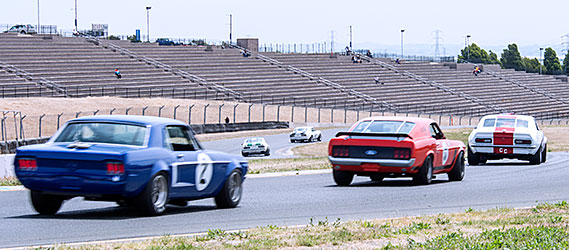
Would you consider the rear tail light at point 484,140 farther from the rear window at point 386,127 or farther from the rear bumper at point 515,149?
the rear window at point 386,127

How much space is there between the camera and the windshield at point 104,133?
11.4m

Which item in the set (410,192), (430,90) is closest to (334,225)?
(410,192)

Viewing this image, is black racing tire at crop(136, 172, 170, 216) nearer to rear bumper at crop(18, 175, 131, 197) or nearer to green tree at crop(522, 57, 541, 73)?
rear bumper at crop(18, 175, 131, 197)

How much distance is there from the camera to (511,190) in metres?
16.8

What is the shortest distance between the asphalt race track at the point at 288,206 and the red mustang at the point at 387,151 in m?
0.32

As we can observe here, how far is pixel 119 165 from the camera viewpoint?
10.8 m

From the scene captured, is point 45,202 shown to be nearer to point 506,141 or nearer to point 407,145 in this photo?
point 407,145

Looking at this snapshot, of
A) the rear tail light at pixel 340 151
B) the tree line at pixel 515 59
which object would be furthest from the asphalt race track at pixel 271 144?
the tree line at pixel 515 59

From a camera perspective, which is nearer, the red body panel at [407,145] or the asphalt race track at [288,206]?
the asphalt race track at [288,206]

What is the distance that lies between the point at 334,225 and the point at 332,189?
20.3 feet

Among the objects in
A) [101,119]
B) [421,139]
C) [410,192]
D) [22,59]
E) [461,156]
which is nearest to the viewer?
[101,119]

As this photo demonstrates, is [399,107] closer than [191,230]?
No

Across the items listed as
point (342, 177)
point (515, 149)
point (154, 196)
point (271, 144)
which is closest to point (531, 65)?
point (271, 144)

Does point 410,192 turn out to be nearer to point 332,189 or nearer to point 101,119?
point 332,189
